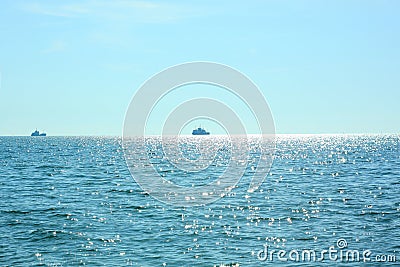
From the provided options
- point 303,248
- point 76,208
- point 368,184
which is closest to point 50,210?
point 76,208

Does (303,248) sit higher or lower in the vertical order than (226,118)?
lower

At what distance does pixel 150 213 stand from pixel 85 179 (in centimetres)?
2759

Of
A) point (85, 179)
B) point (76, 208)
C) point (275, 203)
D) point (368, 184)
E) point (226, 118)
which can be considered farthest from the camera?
point (85, 179)

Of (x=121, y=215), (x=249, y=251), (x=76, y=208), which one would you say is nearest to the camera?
(x=249, y=251)

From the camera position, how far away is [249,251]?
26.5 metres

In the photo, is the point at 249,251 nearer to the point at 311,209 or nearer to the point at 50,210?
the point at 311,209

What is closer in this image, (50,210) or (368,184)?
(50,210)

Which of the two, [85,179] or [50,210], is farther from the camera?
[85,179]

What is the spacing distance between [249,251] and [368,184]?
34.4 metres

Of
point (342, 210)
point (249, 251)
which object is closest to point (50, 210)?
point (249, 251)

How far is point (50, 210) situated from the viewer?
1484 inches

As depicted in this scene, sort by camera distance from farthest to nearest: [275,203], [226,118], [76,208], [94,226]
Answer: [275,203]
[76,208]
[94,226]
[226,118]

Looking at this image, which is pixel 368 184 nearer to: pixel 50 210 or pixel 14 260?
pixel 50 210

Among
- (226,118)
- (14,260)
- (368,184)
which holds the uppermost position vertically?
(226,118)
